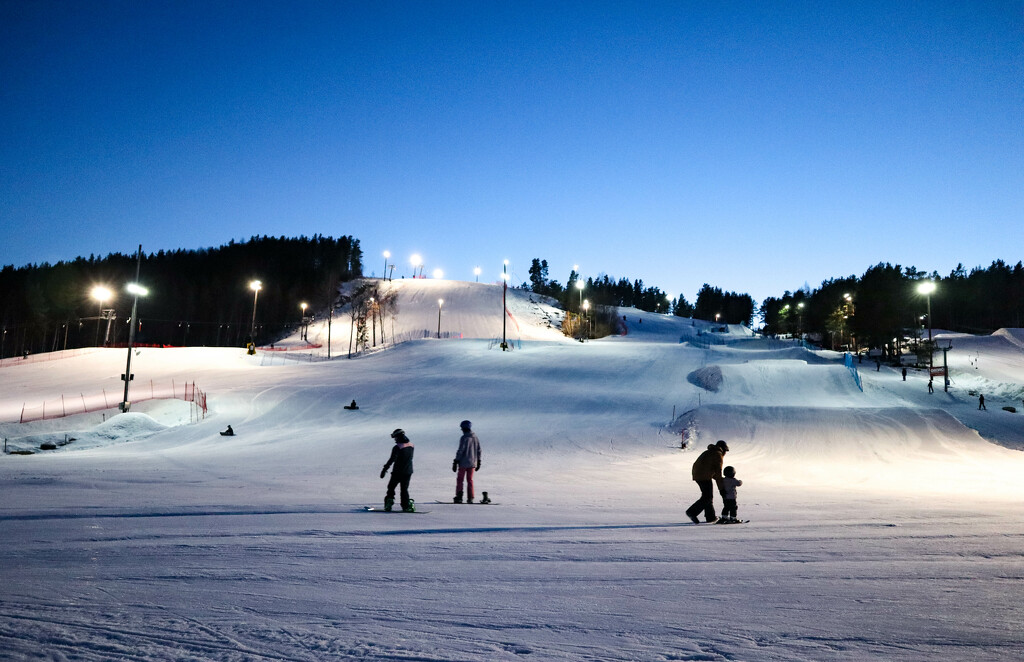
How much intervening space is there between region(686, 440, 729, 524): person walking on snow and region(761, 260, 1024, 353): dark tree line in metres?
52.3

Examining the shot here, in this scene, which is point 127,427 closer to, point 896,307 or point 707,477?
point 707,477

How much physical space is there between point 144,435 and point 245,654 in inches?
934

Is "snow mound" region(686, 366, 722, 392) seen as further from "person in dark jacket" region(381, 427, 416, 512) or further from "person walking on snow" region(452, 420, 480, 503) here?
"person in dark jacket" region(381, 427, 416, 512)

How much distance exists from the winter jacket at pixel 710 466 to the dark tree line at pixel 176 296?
8107 centimetres

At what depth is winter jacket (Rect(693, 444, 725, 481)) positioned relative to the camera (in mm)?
10453

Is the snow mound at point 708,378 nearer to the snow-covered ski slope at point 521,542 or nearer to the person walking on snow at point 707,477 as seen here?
the snow-covered ski slope at point 521,542

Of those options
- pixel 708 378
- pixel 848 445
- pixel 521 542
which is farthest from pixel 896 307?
pixel 521 542

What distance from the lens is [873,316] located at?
191 ft

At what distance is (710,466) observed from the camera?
34.5ft

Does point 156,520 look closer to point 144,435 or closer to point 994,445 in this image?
point 144,435

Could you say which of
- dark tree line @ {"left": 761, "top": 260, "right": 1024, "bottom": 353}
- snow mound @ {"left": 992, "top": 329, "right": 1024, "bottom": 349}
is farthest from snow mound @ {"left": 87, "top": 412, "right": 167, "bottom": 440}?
snow mound @ {"left": 992, "top": 329, "right": 1024, "bottom": 349}

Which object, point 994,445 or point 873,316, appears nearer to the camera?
point 994,445

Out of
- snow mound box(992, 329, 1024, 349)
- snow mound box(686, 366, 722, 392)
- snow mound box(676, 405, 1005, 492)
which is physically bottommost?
snow mound box(676, 405, 1005, 492)

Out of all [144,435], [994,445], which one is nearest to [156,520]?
[144,435]
